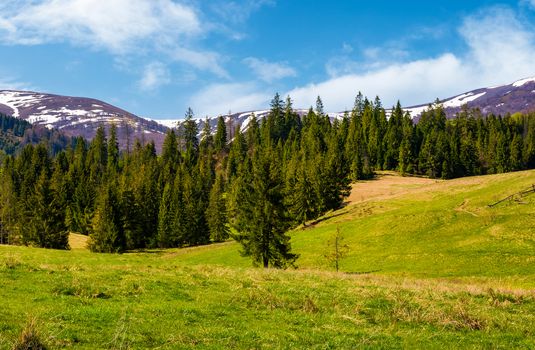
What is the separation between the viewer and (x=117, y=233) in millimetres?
74812

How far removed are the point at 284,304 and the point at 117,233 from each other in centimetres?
6268

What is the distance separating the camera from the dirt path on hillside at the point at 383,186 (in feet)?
346

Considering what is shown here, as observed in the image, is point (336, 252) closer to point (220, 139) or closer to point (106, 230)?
point (106, 230)

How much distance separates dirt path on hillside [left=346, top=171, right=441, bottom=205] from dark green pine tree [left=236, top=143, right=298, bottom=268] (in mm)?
55951

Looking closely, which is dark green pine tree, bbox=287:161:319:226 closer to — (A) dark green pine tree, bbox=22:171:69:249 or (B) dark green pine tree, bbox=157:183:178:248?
(B) dark green pine tree, bbox=157:183:178:248

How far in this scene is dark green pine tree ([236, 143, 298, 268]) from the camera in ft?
148

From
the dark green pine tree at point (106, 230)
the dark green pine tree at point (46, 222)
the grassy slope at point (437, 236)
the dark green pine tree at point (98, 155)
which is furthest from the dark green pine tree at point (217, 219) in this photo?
the dark green pine tree at point (98, 155)

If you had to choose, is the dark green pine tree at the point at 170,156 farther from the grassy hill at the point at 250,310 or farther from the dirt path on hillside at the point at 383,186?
the grassy hill at the point at 250,310

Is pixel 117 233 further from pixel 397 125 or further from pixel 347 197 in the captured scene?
pixel 397 125

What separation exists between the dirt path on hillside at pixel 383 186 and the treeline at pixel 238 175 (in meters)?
4.25

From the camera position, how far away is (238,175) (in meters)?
135

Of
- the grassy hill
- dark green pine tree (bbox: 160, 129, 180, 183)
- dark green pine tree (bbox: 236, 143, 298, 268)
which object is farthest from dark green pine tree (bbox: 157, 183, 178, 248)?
the grassy hill

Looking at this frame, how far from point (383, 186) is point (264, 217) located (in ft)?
261

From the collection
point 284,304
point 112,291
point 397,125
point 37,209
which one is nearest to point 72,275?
point 112,291
